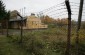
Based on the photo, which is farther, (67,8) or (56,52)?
(56,52)

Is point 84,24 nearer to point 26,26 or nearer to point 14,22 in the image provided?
point 26,26

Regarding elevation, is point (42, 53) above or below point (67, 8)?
below

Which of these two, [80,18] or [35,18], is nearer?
[80,18]

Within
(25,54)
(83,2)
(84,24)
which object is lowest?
(25,54)

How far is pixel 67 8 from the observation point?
7492mm

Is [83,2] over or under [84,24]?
over

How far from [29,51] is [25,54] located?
34.7 inches

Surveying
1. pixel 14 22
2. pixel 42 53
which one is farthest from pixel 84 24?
pixel 14 22

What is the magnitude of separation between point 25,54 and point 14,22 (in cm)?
4485

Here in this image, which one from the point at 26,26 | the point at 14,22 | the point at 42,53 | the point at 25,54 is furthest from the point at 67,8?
the point at 14,22

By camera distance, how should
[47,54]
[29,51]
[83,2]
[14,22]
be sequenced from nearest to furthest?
[47,54]
[83,2]
[29,51]
[14,22]

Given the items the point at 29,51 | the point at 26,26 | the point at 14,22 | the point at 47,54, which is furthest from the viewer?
the point at 14,22

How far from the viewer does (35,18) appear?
48719mm

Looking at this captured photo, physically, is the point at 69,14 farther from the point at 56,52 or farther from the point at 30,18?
the point at 30,18
